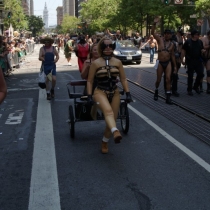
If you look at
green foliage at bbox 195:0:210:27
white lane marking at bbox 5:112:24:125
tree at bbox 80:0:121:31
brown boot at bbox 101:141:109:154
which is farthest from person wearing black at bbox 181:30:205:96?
tree at bbox 80:0:121:31

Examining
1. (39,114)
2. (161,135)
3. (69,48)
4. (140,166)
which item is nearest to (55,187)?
(140,166)

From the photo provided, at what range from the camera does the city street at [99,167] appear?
4.84 metres

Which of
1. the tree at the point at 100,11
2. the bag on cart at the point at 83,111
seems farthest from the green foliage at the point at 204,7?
the tree at the point at 100,11

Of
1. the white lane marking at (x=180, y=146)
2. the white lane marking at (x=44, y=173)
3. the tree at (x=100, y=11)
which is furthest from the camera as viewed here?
the tree at (x=100, y=11)

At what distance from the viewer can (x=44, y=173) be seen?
5.80 meters

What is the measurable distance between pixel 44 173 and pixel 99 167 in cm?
74

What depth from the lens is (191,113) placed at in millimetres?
10102

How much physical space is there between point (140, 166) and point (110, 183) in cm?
81

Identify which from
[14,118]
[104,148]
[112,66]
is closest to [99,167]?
[104,148]

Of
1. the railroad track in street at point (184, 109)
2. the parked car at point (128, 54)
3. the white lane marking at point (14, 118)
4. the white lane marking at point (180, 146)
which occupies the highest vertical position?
the parked car at point (128, 54)

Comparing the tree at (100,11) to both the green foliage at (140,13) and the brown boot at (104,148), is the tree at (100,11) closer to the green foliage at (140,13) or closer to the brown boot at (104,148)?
the green foliage at (140,13)

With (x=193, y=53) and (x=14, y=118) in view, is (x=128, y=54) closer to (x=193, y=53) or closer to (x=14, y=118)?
(x=193, y=53)

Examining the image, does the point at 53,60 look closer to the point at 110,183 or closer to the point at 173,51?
the point at 173,51

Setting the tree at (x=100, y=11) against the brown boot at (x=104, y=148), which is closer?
the brown boot at (x=104, y=148)
